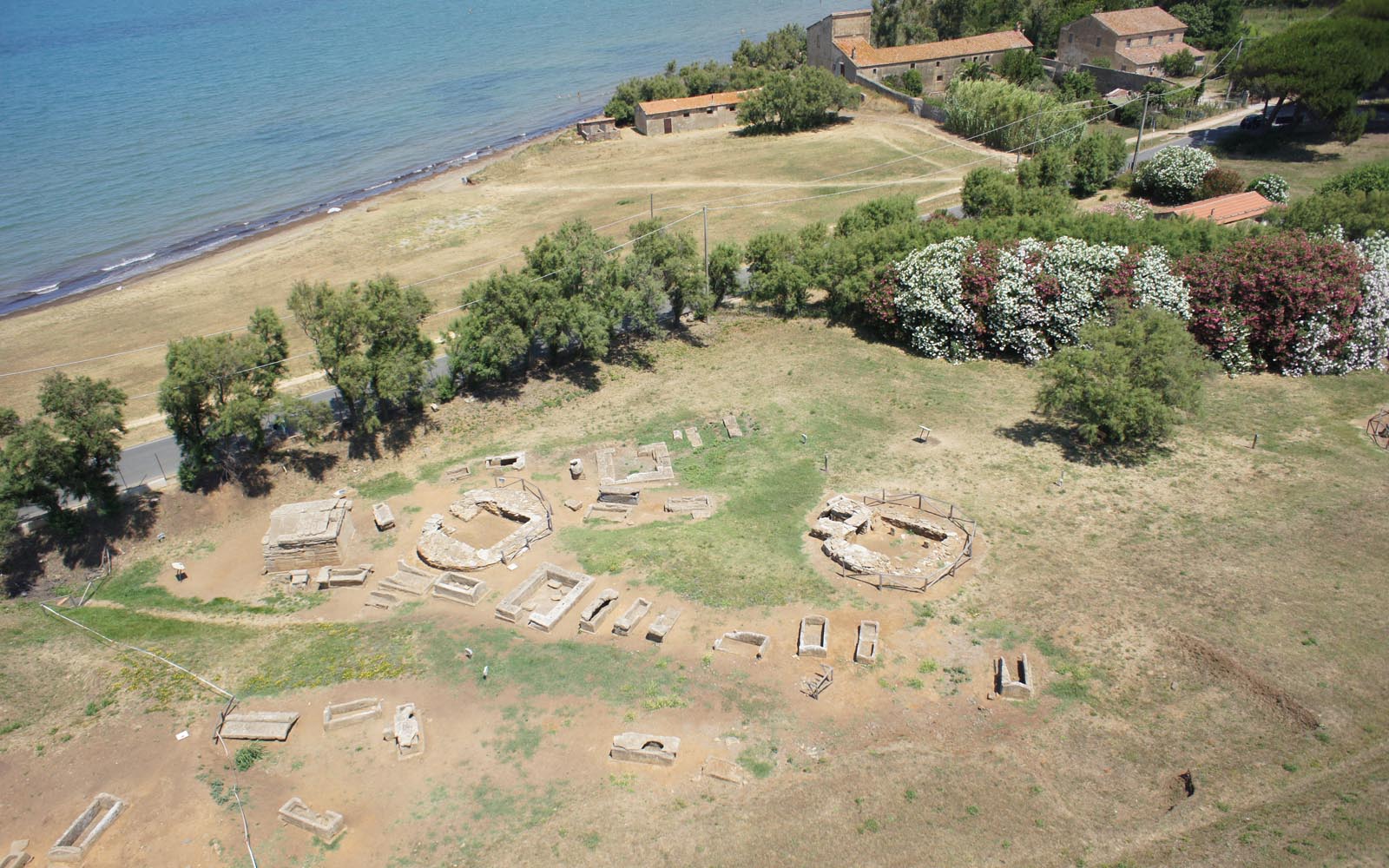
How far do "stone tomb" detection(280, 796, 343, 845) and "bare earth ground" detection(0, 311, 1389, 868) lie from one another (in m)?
0.28

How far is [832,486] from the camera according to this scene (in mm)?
33250

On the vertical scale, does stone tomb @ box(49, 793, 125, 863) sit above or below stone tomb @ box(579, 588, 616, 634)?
above

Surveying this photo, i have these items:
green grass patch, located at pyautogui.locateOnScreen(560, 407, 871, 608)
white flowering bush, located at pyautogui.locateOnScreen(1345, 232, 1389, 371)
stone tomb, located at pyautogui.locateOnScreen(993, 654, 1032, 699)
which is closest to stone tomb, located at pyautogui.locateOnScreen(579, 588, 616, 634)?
green grass patch, located at pyautogui.locateOnScreen(560, 407, 871, 608)

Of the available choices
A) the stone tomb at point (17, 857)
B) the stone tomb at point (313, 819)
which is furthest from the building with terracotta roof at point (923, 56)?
the stone tomb at point (17, 857)

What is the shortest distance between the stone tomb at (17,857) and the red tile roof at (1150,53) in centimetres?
10789

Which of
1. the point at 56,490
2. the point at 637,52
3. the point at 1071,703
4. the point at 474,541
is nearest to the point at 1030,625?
the point at 1071,703

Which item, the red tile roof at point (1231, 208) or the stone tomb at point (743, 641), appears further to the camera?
the red tile roof at point (1231, 208)

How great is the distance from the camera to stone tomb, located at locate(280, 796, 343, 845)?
65.8 ft

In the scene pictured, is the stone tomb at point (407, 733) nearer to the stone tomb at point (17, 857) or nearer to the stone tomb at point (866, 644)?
the stone tomb at point (17, 857)

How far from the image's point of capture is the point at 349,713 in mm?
23469

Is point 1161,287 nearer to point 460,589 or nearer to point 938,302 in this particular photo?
point 938,302

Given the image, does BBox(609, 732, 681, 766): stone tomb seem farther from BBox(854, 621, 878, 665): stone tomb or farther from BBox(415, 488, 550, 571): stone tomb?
BBox(415, 488, 550, 571): stone tomb

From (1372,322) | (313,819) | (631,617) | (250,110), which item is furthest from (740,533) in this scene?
(250,110)

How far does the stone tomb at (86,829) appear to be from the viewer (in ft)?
64.5
